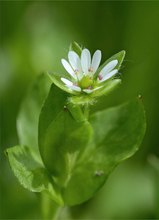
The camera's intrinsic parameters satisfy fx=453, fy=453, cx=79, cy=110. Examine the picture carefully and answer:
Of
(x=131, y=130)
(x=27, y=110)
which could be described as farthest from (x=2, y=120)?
(x=131, y=130)

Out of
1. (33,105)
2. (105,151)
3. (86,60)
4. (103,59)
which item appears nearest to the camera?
(86,60)

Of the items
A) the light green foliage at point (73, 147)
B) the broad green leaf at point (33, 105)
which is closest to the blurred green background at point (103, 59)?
the broad green leaf at point (33, 105)

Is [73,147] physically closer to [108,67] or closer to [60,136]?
[60,136]

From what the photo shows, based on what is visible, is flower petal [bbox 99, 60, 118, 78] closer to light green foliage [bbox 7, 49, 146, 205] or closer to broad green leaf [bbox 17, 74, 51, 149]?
light green foliage [bbox 7, 49, 146, 205]

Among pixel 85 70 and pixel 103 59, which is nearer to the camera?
pixel 85 70

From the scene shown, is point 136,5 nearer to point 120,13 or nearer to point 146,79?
point 120,13

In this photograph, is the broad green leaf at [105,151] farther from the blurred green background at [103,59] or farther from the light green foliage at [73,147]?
the blurred green background at [103,59]

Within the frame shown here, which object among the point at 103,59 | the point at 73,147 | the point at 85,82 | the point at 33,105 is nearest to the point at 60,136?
the point at 73,147
